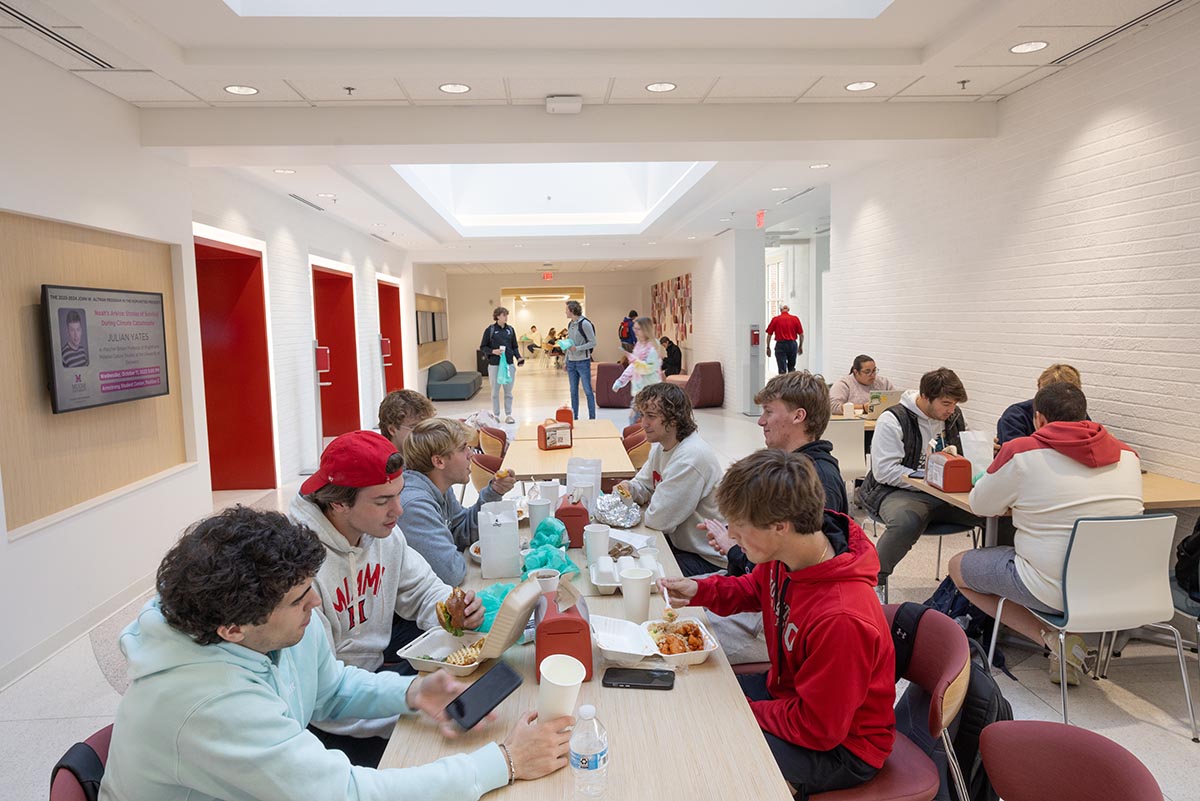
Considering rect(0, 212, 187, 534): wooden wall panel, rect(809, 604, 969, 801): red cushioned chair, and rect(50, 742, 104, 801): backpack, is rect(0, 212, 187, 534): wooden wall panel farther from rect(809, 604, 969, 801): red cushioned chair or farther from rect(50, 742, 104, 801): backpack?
rect(809, 604, 969, 801): red cushioned chair

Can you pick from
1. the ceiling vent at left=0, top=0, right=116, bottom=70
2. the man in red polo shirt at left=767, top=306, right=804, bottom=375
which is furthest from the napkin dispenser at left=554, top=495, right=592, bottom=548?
the man in red polo shirt at left=767, top=306, right=804, bottom=375

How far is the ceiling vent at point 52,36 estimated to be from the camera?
3.19 m

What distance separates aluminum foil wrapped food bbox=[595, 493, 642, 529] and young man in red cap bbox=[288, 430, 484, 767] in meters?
1.14

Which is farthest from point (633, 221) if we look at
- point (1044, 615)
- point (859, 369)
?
point (1044, 615)

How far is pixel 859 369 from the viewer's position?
650 cm

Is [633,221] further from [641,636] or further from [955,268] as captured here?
[641,636]

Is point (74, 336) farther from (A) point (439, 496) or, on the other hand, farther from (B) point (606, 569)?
(B) point (606, 569)

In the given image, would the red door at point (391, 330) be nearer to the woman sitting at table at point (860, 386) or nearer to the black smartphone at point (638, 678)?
the woman sitting at table at point (860, 386)

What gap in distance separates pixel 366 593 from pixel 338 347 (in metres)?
8.58

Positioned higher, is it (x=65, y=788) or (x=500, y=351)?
(x=500, y=351)

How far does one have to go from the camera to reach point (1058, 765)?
59.4 inches

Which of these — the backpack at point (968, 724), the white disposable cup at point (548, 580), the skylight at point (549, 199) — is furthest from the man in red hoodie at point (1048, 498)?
the skylight at point (549, 199)

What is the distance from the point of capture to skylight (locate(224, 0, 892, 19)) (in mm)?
3561

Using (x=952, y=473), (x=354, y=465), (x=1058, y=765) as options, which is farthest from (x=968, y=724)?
(x=952, y=473)
